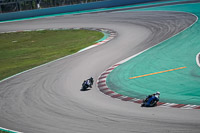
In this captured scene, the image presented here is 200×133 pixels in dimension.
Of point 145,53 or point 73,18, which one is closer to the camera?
Answer: point 145,53

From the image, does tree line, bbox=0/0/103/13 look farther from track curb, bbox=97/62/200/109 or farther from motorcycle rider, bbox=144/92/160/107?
motorcycle rider, bbox=144/92/160/107

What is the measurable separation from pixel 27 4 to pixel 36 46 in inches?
958

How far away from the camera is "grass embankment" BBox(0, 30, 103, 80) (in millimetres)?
25719

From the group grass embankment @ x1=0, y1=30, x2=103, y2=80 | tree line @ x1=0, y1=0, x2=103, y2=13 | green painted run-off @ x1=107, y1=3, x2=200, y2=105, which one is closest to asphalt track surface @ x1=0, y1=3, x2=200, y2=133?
green painted run-off @ x1=107, y1=3, x2=200, y2=105

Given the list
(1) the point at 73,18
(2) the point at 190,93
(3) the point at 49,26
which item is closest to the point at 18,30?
(3) the point at 49,26

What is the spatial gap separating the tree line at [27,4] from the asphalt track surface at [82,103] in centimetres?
2550

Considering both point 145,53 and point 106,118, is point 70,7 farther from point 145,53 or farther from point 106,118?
point 106,118

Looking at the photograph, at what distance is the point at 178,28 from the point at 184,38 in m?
4.16

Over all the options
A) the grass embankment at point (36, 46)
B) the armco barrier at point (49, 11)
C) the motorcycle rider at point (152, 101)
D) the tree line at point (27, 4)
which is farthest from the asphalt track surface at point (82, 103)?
the tree line at point (27, 4)

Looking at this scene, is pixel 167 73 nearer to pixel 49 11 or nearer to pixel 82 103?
pixel 82 103

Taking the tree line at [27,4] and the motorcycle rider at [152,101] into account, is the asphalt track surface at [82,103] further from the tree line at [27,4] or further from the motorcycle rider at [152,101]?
the tree line at [27,4]

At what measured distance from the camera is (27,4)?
54312 mm

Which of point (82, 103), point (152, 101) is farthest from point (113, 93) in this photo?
point (152, 101)

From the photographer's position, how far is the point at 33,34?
39.2 metres
